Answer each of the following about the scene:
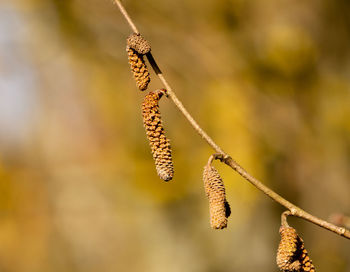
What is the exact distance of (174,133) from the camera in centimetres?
510

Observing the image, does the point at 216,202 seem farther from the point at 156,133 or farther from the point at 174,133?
the point at 174,133

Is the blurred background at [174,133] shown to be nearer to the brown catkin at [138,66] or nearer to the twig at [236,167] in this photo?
the twig at [236,167]

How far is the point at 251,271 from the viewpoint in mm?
4258

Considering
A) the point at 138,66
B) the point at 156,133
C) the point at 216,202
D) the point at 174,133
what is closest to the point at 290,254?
the point at 216,202

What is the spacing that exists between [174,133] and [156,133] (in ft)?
13.5

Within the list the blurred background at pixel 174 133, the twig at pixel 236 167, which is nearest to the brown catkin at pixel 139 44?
the twig at pixel 236 167

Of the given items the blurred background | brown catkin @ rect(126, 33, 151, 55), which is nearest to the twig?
brown catkin @ rect(126, 33, 151, 55)

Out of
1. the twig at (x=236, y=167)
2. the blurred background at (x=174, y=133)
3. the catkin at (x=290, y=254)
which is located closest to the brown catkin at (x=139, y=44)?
the twig at (x=236, y=167)

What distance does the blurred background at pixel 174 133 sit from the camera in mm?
4164

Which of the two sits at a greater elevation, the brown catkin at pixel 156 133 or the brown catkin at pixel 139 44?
the brown catkin at pixel 139 44

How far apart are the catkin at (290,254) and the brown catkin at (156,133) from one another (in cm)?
24

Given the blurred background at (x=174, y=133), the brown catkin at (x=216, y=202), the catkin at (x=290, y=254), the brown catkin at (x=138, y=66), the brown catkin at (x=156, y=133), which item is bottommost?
the catkin at (x=290, y=254)

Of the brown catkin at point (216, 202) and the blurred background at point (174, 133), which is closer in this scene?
the brown catkin at point (216, 202)

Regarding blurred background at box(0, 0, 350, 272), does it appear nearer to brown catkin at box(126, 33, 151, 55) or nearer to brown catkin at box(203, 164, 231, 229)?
brown catkin at box(203, 164, 231, 229)
